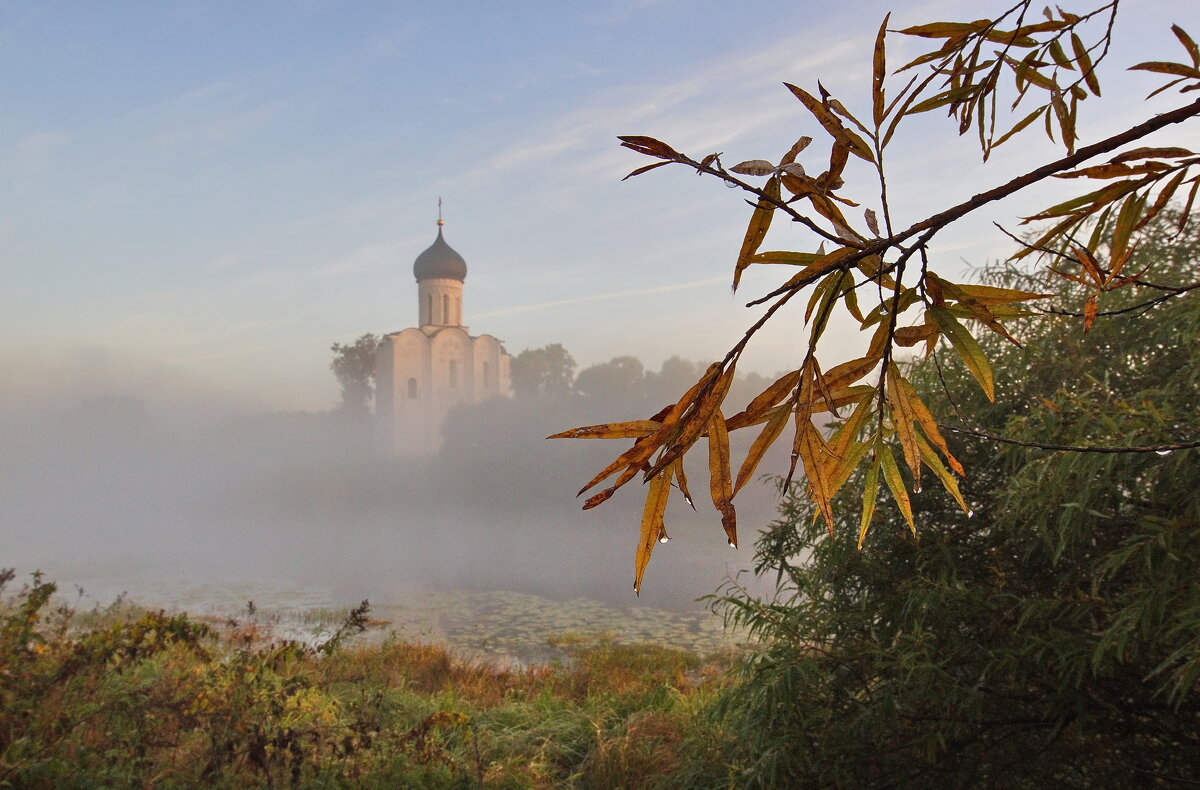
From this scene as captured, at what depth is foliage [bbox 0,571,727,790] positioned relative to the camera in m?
3.02

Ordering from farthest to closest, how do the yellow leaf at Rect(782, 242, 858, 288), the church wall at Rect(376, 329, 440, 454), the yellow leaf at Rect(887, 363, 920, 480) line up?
the church wall at Rect(376, 329, 440, 454) < the yellow leaf at Rect(887, 363, 920, 480) < the yellow leaf at Rect(782, 242, 858, 288)

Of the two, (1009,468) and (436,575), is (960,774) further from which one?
(436,575)

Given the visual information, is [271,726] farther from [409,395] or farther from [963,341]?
[409,395]

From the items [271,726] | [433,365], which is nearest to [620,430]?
[271,726]

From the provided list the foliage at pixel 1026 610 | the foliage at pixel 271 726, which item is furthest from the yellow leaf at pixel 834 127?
the foliage at pixel 271 726

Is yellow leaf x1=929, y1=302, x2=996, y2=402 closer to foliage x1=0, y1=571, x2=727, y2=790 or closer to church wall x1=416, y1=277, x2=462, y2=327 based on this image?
foliage x1=0, y1=571, x2=727, y2=790

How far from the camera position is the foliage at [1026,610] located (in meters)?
2.14

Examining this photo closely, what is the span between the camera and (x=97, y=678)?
12.3ft

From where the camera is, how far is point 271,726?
11.2 ft

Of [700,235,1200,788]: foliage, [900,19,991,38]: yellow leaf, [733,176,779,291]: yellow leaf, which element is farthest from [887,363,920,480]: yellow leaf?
[700,235,1200,788]: foliage

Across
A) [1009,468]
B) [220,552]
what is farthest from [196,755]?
[220,552]

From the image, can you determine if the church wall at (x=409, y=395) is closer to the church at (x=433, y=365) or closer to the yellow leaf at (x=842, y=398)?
the church at (x=433, y=365)

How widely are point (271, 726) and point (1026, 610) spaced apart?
289cm

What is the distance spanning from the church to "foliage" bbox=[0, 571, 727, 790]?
81.3 feet
